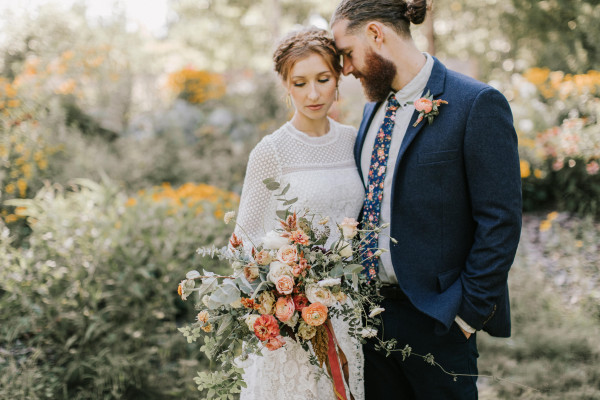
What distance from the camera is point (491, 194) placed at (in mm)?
1834

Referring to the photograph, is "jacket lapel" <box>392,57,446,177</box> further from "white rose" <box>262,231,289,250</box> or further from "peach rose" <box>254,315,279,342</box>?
"peach rose" <box>254,315,279,342</box>

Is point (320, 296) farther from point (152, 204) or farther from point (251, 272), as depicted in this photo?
point (152, 204)

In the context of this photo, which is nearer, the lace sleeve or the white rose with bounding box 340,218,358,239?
the white rose with bounding box 340,218,358,239

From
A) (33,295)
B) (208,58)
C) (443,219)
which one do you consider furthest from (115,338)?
(208,58)

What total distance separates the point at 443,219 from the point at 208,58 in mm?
18797

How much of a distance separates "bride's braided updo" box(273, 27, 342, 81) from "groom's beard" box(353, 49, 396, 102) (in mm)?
158

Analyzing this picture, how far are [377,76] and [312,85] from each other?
1.03 ft

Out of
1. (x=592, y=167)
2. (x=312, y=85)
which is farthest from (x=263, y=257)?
A: (x=592, y=167)

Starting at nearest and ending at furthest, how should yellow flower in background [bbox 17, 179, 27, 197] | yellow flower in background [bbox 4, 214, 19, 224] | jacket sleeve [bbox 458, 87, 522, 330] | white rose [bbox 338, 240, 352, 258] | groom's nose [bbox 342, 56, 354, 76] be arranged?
white rose [bbox 338, 240, 352, 258] → jacket sleeve [bbox 458, 87, 522, 330] → groom's nose [bbox 342, 56, 354, 76] → yellow flower in background [bbox 4, 214, 19, 224] → yellow flower in background [bbox 17, 179, 27, 197]

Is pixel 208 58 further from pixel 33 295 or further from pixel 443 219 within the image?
pixel 443 219

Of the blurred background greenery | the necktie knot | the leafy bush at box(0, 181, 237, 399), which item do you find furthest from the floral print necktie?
the leafy bush at box(0, 181, 237, 399)

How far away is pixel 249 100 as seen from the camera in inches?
339

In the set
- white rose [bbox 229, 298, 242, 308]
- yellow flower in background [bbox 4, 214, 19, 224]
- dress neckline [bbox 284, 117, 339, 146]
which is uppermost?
dress neckline [bbox 284, 117, 339, 146]

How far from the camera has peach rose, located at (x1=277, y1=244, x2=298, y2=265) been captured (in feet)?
5.15
